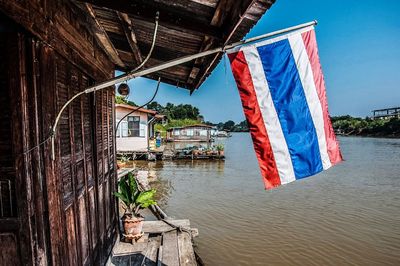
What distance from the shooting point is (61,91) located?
286 cm

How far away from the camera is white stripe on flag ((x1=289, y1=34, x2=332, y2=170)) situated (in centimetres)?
312

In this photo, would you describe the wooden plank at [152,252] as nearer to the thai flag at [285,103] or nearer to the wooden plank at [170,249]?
the wooden plank at [170,249]

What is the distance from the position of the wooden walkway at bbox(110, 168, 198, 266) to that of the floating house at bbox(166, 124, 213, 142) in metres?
46.8

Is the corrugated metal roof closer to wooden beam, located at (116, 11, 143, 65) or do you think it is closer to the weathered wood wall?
wooden beam, located at (116, 11, 143, 65)

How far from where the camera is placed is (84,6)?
2.93 metres

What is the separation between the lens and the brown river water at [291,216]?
8.16 m

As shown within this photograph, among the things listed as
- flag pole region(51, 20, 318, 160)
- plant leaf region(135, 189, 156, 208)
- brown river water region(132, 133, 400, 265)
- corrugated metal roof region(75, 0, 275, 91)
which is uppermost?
corrugated metal roof region(75, 0, 275, 91)

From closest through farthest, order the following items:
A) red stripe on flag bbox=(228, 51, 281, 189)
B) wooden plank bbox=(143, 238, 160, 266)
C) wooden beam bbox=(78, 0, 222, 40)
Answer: wooden beam bbox=(78, 0, 222, 40) < red stripe on flag bbox=(228, 51, 281, 189) < wooden plank bbox=(143, 238, 160, 266)

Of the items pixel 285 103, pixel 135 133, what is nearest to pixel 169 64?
pixel 285 103

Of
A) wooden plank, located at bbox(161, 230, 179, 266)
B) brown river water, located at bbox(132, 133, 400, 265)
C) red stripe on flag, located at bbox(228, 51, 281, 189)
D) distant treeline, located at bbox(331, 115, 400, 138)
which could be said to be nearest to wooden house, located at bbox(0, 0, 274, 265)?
red stripe on flag, located at bbox(228, 51, 281, 189)

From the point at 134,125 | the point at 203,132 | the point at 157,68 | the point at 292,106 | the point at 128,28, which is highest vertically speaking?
the point at 128,28

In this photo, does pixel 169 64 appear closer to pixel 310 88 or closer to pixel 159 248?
pixel 310 88

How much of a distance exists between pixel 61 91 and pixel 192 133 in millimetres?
51545

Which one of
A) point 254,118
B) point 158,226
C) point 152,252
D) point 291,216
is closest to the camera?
point 254,118
